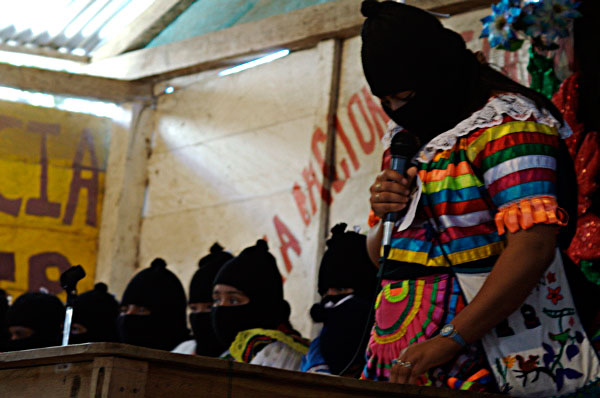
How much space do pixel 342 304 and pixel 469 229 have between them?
1336 millimetres

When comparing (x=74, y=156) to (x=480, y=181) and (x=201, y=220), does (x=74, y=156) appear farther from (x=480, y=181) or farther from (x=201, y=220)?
(x=480, y=181)

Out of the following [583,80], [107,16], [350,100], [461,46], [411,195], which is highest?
[107,16]

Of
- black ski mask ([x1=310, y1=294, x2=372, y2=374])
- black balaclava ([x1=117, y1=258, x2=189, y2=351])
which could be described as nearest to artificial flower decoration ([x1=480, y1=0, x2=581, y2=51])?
black ski mask ([x1=310, y1=294, x2=372, y2=374])

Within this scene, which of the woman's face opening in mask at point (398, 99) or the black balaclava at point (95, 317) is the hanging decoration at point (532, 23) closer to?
the woman's face opening in mask at point (398, 99)

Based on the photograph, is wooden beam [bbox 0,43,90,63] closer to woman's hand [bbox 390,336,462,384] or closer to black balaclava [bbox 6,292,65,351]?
black balaclava [bbox 6,292,65,351]

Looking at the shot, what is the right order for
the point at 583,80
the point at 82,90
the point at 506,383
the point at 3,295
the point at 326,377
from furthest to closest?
the point at 82,90, the point at 3,295, the point at 583,80, the point at 506,383, the point at 326,377

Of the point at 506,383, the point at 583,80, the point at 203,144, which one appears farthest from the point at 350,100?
the point at 506,383

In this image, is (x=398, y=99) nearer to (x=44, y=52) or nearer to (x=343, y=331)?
(x=343, y=331)

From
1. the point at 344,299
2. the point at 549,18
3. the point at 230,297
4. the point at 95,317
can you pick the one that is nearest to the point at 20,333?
the point at 95,317

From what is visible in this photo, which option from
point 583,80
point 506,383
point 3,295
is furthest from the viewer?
point 3,295

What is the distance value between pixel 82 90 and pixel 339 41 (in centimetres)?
197

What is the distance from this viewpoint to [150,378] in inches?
61.3

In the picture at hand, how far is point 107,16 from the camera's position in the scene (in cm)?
654

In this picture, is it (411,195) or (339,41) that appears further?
(339,41)
